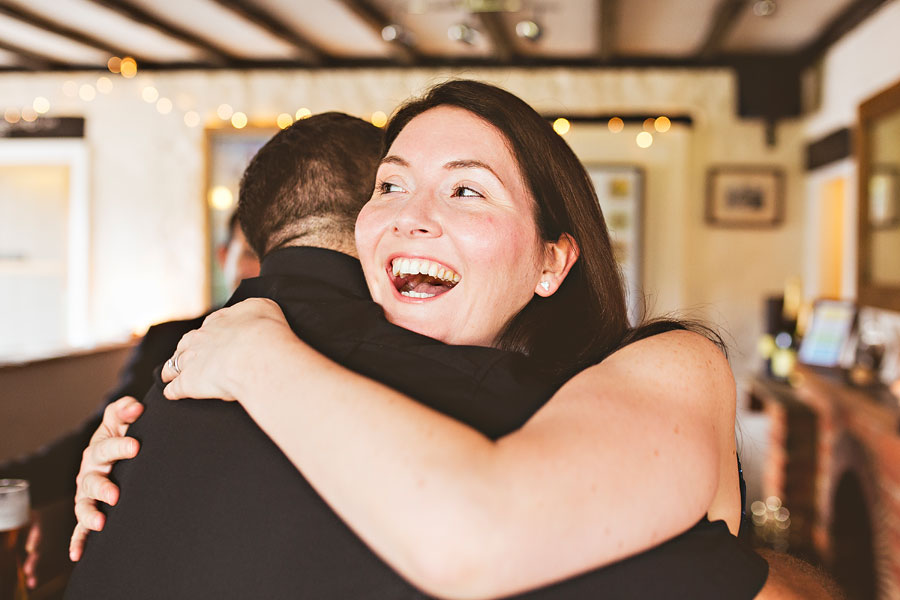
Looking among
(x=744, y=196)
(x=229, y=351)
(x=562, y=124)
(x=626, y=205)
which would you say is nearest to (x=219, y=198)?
(x=562, y=124)

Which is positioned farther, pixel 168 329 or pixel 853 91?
pixel 853 91

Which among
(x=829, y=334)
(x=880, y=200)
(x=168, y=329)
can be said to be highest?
(x=880, y=200)

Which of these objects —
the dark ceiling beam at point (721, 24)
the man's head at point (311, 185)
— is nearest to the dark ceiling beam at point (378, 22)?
the dark ceiling beam at point (721, 24)

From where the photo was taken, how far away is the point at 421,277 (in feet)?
3.88

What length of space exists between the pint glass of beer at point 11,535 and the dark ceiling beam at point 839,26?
4.65m

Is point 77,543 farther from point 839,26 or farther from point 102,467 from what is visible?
point 839,26

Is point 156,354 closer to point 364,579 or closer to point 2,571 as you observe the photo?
point 2,571

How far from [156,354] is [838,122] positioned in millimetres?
4617

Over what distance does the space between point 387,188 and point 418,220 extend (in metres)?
0.13

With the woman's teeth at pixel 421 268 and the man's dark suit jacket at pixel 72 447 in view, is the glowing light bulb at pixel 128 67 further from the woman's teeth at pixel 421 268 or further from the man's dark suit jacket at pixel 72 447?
the woman's teeth at pixel 421 268

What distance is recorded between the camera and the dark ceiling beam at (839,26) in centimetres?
455

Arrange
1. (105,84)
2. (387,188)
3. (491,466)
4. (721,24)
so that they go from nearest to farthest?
(491,466), (387,188), (721,24), (105,84)

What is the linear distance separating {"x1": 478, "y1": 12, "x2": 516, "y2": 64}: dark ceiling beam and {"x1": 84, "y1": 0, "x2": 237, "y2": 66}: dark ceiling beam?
2.05 metres

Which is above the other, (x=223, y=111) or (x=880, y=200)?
(x=223, y=111)
